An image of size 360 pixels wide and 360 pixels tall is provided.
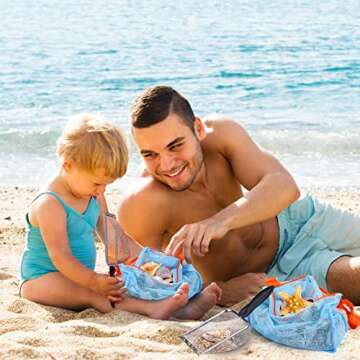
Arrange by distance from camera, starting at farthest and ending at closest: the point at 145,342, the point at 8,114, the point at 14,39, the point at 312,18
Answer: the point at 312,18 < the point at 14,39 < the point at 8,114 < the point at 145,342

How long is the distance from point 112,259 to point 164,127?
663 millimetres

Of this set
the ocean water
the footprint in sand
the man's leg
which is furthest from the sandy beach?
the ocean water

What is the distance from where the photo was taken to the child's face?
372 cm

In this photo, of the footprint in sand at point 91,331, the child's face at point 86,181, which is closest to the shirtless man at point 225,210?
the child's face at point 86,181

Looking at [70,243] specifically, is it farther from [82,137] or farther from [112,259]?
[82,137]

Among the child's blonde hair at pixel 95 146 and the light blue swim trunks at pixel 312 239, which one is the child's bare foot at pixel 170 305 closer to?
the child's blonde hair at pixel 95 146

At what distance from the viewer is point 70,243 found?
3.93m

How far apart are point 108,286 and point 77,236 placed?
0.36 metres

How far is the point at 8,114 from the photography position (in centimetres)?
1077

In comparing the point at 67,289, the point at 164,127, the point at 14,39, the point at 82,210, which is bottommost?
the point at 14,39

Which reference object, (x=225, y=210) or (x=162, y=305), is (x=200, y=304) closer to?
(x=162, y=305)

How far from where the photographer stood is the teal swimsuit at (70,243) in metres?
3.89

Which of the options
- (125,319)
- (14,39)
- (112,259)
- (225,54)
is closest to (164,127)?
(112,259)

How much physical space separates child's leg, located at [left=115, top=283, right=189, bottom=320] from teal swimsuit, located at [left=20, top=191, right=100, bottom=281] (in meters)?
0.42
